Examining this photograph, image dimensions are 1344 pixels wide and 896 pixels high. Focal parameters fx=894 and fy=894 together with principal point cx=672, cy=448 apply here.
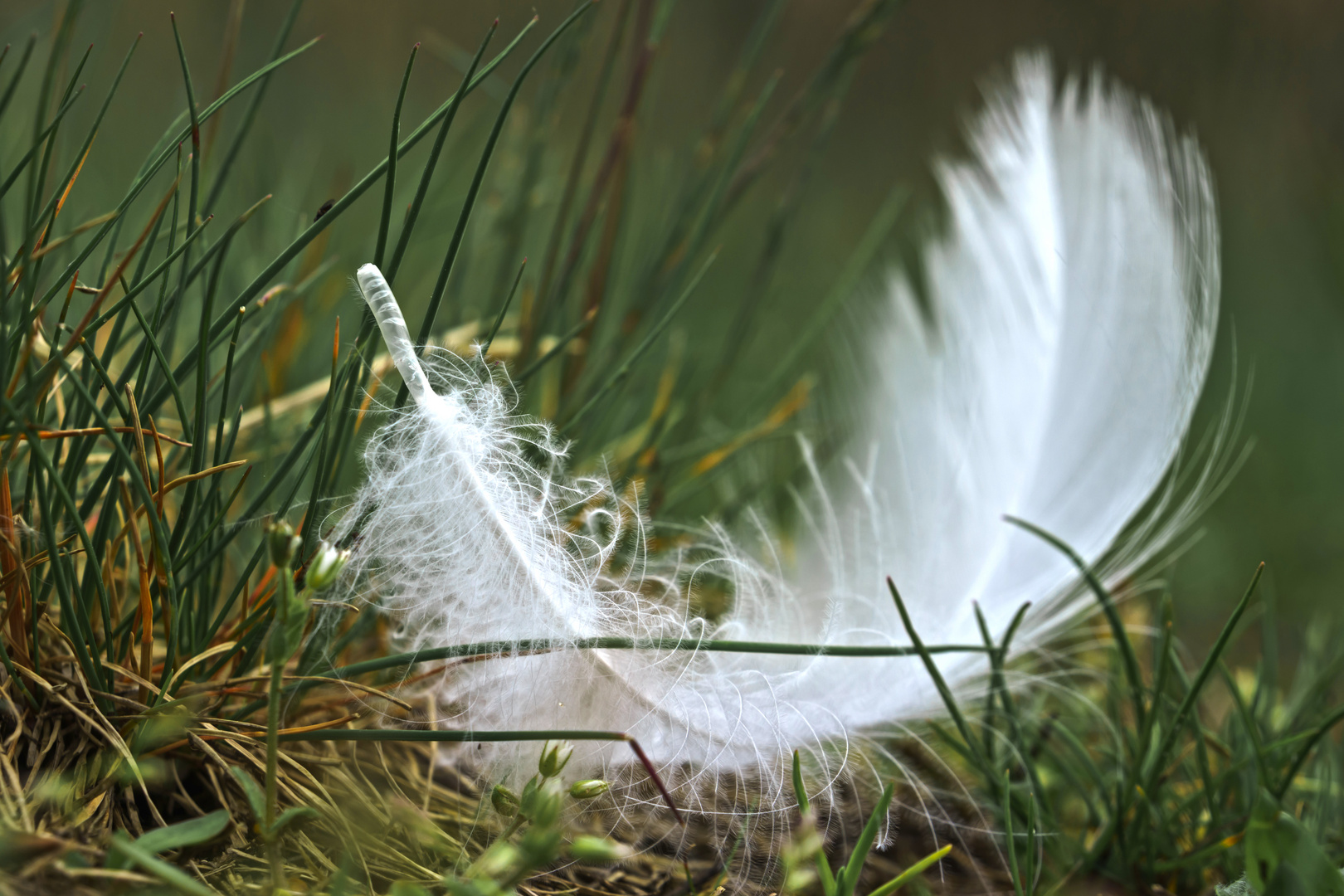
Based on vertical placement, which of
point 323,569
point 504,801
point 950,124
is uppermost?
point 950,124

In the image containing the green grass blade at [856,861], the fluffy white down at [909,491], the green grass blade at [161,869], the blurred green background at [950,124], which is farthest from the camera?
the blurred green background at [950,124]

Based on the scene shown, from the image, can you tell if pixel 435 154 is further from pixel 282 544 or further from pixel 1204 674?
pixel 1204 674

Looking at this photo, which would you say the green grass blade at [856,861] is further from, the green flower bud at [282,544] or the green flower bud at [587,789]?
the green flower bud at [282,544]

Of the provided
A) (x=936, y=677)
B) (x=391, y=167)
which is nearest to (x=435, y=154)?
(x=391, y=167)

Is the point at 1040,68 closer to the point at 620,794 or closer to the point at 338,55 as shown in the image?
the point at 620,794

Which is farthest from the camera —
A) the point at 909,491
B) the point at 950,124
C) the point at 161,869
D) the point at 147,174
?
the point at 950,124

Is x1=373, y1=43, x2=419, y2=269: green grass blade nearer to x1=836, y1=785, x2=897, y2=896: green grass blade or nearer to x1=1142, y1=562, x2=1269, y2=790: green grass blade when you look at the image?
x1=836, y1=785, x2=897, y2=896: green grass blade

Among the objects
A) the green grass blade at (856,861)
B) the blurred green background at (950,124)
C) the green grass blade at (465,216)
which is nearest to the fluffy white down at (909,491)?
the green grass blade at (465,216)
